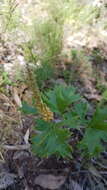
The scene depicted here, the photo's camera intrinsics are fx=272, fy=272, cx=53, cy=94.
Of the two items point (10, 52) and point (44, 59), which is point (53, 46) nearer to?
point (44, 59)

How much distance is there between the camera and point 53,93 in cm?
165

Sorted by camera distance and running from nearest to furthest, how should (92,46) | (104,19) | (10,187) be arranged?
(10,187), (92,46), (104,19)

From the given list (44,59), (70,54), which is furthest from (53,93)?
(70,54)

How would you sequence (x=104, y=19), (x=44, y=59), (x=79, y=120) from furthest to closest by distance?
(x=104, y=19)
(x=44, y=59)
(x=79, y=120)

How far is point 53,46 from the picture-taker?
244 centimetres

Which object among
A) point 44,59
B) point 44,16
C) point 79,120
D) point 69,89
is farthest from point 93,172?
point 44,16

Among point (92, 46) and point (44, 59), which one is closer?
point (44, 59)

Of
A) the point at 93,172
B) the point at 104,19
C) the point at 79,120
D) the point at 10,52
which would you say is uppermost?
the point at 104,19

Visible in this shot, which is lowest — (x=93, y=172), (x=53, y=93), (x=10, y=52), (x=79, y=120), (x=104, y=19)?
(x=93, y=172)

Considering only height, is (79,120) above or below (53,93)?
below

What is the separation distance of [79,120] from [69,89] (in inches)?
8.0

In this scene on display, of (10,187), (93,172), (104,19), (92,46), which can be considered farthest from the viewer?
(104,19)

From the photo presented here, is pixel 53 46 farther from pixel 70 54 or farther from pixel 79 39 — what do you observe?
pixel 79 39

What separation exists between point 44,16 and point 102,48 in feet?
2.32
